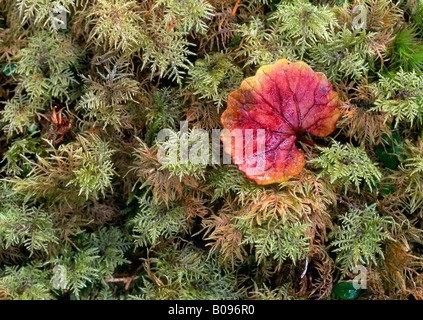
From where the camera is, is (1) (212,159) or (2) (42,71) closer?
(1) (212,159)

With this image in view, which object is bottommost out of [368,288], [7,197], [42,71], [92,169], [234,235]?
[368,288]

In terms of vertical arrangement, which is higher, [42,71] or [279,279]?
[42,71]

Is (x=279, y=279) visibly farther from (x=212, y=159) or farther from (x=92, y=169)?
(x=92, y=169)

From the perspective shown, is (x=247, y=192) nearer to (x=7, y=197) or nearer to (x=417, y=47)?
(x=417, y=47)

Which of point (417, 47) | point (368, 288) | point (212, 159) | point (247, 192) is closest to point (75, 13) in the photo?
point (212, 159)

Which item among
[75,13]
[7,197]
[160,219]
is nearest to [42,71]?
[75,13]

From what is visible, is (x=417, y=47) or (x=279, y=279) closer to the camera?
(x=417, y=47)
